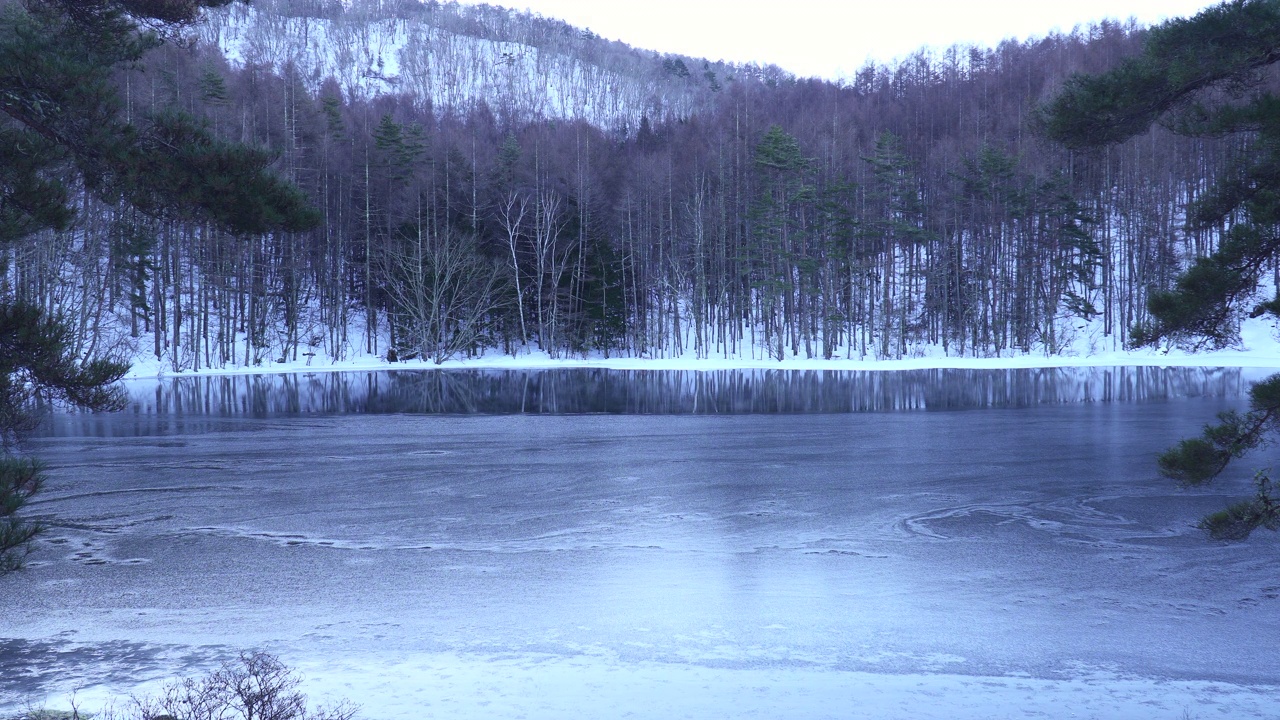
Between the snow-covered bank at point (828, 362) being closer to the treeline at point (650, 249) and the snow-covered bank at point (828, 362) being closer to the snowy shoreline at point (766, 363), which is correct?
Result: the snowy shoreline at point (766, 363)

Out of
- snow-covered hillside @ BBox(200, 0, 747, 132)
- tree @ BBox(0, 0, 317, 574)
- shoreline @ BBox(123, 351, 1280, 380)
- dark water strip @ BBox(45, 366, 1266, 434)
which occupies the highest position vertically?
snow-covered hillside @ BBox(200, 0, 747, 132)

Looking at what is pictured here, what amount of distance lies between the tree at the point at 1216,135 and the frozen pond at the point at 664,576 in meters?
1.55

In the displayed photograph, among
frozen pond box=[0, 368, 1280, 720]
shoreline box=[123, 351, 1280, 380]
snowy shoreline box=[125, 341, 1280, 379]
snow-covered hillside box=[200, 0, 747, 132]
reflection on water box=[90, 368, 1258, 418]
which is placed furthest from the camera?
snow-covered hillside box=[200, 0, 747, 132]

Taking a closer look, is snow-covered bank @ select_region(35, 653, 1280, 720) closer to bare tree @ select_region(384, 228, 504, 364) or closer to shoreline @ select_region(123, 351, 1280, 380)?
shoreline @ select_region(123, 351, 1280, 380)

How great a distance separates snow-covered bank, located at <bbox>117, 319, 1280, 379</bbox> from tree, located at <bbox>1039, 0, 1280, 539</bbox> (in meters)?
37.3

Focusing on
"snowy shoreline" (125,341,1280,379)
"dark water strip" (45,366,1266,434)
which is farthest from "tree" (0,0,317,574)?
"snowy shoreline" (125,341,1280,379)

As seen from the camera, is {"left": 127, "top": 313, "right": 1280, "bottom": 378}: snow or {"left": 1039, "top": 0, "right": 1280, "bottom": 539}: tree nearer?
{"left": 1039, "top": 0, "right": 1280, "bottom": 539}: tree

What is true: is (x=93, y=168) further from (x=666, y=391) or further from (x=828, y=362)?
(x=828, y=362)

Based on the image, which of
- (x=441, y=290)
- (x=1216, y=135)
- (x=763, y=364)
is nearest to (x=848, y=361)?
(x=763, y=364)

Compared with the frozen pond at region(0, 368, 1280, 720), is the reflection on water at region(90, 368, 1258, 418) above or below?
above

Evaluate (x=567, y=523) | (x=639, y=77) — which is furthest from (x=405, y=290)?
(x=639, y=77)

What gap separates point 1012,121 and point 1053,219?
1412 centimetres

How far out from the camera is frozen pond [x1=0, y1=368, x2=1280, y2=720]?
654 cm

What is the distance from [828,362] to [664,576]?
130ft
